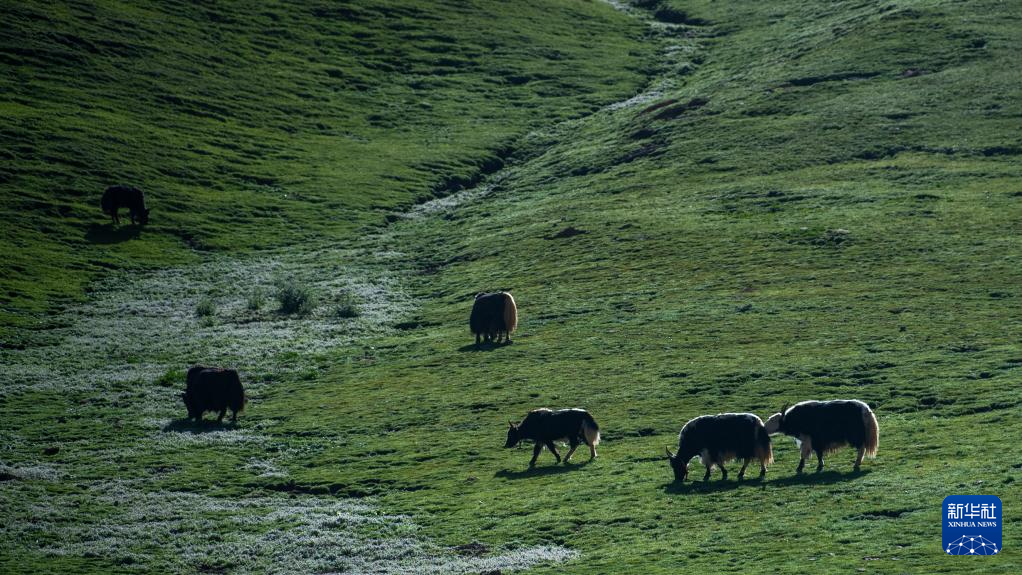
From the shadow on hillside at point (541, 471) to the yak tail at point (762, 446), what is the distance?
Answer: 6.04m

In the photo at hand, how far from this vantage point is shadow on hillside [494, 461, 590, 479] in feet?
108

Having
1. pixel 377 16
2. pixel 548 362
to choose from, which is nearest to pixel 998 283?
pixel 548 362

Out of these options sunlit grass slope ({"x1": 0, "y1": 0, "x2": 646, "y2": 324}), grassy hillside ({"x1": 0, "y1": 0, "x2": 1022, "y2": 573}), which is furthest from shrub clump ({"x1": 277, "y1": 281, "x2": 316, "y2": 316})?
sunlit grass slope ({"x1": 0, "y1": 0, "x2": 646, "y2": 324})

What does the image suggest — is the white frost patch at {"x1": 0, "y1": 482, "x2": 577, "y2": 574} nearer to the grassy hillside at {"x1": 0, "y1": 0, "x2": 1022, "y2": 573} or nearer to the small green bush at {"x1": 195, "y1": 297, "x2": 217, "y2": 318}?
the grassy hillside at {"x1": 0, "y1": 0, "x2": 1022, "y2": 573}

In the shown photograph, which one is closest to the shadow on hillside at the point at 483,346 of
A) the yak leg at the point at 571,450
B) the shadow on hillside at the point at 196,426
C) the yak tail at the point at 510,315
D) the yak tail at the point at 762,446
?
the yak tail at the point at 510,315

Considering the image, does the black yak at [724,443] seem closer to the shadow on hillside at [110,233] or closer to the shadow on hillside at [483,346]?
the shadow on hillside at [483,346]

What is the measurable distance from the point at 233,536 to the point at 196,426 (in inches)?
521

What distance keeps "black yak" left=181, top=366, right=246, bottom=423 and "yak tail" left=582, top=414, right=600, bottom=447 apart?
1512 centimetres

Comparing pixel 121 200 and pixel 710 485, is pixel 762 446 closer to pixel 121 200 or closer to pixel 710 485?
pixel 710 485

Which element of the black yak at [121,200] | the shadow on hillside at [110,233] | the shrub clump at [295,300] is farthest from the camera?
the black yak at [121,200]

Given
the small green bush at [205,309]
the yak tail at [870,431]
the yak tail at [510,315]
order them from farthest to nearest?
the small green bush at [205,309]
the yak tail at [510,315]
the yak tail at [870,431]

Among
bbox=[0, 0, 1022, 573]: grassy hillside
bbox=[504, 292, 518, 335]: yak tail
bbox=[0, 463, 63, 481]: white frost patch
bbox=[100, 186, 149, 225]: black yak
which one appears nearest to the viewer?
bbox=[0, 0, 1022, 573]: grassy hillside

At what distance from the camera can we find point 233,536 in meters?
29.8

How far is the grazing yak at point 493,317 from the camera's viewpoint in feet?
171
